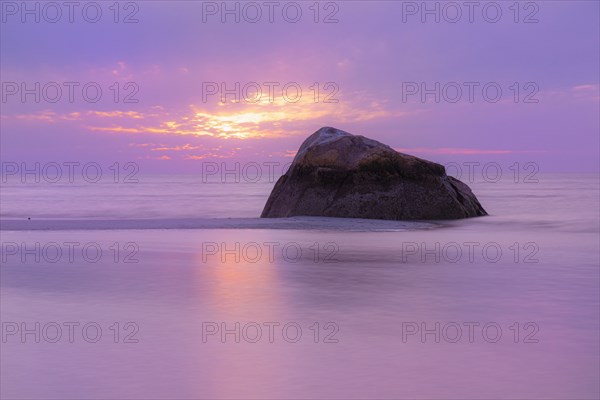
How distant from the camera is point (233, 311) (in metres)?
6.63

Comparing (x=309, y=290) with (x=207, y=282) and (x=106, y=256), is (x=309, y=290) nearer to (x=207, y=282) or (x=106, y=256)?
(x=207, y=282)

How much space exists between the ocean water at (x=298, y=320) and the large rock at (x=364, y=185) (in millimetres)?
5690

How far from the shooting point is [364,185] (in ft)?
61.7

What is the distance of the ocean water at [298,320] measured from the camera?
4332 mm

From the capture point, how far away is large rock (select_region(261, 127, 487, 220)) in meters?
18.6

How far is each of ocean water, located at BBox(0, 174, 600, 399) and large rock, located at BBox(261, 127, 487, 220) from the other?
5.69 metres
